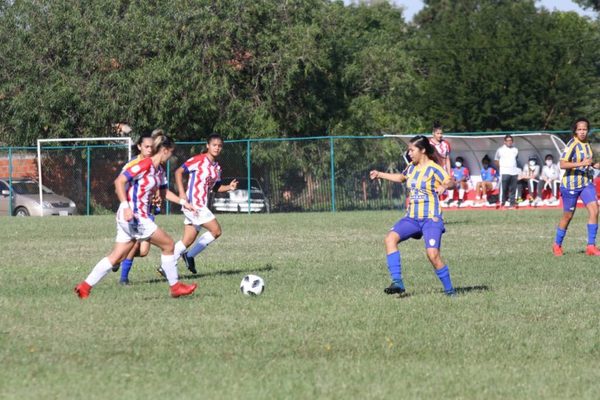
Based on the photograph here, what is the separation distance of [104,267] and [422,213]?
3.14 m

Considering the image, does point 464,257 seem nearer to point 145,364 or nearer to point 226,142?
point 145,364

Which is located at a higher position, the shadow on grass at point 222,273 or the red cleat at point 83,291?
the red cleat at point 83,291

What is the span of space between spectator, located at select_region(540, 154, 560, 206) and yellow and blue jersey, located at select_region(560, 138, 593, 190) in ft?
60.0

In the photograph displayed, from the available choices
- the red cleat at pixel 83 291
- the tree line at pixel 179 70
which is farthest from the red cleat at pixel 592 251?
the tree line at pixel 179 70

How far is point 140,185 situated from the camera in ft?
36.6

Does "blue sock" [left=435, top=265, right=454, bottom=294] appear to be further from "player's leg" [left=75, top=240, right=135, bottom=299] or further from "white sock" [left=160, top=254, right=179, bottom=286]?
"player's leg" [left=75, top=240, right=135, bottom=299]

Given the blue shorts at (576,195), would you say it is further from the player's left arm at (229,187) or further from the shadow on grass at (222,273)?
the player's left arm at (229,187)

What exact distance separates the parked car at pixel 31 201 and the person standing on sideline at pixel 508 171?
13748 millimetres

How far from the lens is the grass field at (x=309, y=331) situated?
7051mm

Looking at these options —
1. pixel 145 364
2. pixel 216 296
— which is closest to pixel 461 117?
pixel 216 296

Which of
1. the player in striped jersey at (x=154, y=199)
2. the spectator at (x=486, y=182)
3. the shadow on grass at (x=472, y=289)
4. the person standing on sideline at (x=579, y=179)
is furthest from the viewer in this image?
the spectator at (x=486, y=182)

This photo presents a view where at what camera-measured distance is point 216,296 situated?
11391mm

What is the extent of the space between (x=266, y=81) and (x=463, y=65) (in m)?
20.4

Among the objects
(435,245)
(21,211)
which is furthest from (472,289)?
(21,211)
